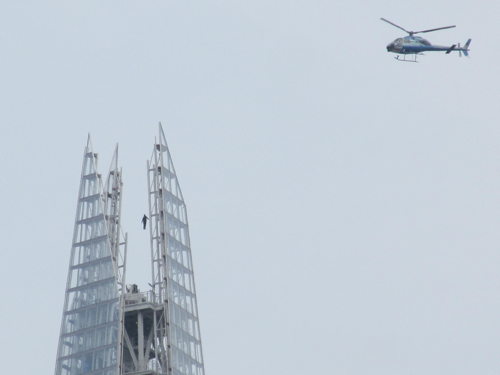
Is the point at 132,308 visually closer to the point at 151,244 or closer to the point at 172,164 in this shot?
the point at 151,244

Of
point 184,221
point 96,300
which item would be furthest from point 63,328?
point 184,221

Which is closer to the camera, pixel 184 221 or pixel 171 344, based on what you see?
pixel 171 344

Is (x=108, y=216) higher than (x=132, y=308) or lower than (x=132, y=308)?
higher

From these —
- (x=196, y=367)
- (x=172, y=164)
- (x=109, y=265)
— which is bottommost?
(x=196, y=367)
